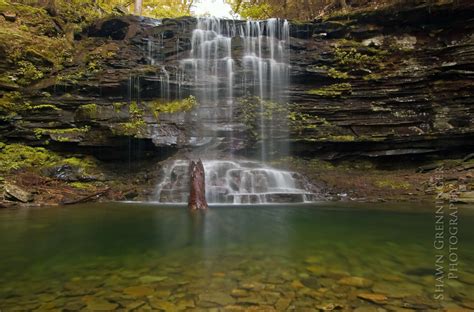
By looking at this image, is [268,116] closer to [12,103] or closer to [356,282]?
[12,103]

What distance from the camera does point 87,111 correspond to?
15117mm

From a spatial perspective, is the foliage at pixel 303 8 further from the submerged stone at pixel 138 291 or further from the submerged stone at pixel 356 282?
the submerged stone at pixel 138 291

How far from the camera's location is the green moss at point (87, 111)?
15008 mm

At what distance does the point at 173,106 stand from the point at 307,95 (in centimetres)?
681

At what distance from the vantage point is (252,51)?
57.6 feet

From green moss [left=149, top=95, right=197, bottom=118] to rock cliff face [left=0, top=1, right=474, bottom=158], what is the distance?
0.16ft

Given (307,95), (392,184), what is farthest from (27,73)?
(392,184)

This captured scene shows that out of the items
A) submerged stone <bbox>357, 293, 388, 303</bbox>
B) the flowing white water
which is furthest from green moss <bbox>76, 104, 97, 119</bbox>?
submerged stone <bbox>357, 293, 388, 303</bbox>

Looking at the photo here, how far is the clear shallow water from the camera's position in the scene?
3262mm

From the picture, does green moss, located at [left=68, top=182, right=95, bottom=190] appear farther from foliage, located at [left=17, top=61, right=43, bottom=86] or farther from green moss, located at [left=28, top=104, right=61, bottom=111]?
foliage, located at [left=17, top=61, right=43, bottom=86]

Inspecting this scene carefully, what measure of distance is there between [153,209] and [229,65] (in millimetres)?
9741

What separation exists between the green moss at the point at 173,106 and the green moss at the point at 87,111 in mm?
2628

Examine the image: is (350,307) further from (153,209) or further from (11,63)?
(11,63)

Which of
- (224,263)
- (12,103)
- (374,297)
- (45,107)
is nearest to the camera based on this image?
(374,297)
